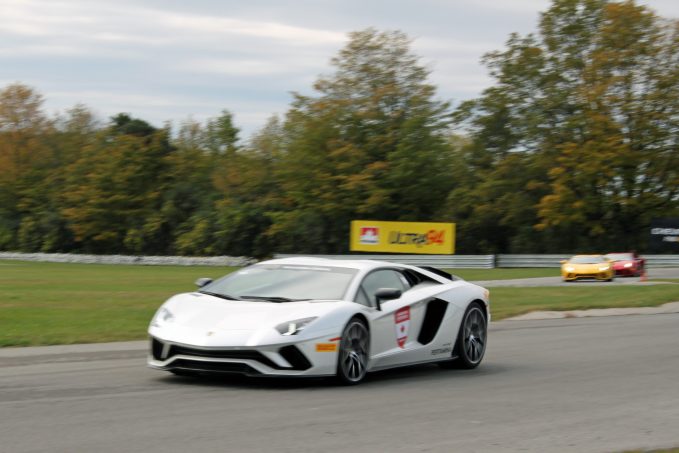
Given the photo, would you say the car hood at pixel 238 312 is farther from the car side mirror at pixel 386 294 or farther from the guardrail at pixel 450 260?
the guardrail at pixel 450 260

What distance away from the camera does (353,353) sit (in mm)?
9469

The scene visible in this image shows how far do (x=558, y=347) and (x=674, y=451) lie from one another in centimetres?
739

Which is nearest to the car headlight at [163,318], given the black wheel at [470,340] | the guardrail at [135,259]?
the black wheel at [470,340]

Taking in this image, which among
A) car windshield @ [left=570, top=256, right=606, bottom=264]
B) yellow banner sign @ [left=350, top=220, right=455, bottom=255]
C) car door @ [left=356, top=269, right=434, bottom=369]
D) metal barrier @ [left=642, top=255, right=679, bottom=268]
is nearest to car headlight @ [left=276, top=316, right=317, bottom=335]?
car door @ [left=356, top=269, right=434, bottom=369]

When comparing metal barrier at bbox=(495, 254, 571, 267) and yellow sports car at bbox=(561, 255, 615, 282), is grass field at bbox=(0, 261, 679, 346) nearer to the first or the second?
yellow sports car at bbox=(561, 255, 615, 282)

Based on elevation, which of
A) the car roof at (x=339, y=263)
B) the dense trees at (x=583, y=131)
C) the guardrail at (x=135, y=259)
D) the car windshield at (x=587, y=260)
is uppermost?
the dense trees at (x=583, y=131)

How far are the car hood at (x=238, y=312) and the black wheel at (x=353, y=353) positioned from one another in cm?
28

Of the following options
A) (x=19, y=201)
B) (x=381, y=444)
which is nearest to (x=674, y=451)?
(x=381, y=444)

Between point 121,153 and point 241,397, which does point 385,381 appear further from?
point 121,153

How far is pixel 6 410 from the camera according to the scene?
7.61 metres

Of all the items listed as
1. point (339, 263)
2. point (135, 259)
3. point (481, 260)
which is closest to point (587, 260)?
point (481, 260)

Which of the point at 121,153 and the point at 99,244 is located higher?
the point at 121,153

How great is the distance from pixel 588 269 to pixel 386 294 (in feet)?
97.7

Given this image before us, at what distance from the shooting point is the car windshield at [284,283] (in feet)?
32.2
